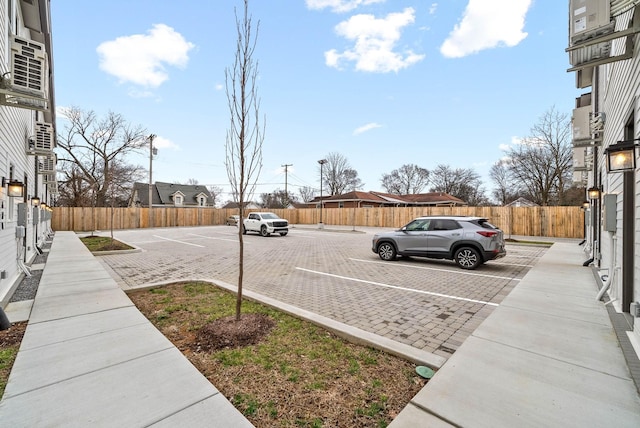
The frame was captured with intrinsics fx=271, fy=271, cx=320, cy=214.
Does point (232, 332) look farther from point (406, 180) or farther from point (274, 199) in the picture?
point (274, 199)

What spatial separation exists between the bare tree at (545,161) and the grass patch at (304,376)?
99.8ft

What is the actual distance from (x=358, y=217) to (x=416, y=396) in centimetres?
2827

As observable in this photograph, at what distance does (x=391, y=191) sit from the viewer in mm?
55500

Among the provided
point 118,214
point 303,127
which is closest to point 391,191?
point 303,127

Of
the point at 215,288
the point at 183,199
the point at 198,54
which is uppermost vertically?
the point at 198,54

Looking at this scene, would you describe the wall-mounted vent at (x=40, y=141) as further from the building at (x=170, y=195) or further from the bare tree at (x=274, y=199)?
the bare tree at (x=274, y=199)

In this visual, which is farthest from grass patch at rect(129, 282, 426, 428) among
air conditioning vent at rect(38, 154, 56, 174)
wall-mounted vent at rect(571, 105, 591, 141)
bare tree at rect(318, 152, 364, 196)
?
bare tree at rect(318, 152, 364, 196)

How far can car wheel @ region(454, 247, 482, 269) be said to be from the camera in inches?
296

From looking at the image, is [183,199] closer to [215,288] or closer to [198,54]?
[198,54]

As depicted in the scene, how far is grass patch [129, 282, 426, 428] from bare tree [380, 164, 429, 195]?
53168 mm

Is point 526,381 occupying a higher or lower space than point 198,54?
lower

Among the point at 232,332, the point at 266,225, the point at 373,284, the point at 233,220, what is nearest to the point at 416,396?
the point at 232,332

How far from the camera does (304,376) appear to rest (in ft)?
8.21

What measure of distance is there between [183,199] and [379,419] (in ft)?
162
